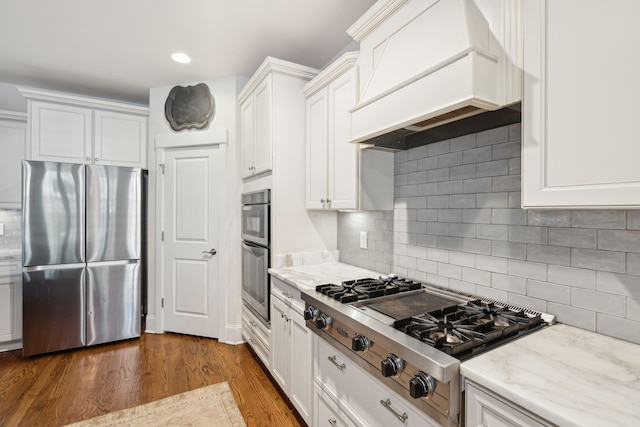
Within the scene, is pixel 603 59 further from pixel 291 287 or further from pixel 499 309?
pixel 291 287

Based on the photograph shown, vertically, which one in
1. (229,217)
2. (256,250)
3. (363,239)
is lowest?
(256,250)

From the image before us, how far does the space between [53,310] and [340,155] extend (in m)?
3.13

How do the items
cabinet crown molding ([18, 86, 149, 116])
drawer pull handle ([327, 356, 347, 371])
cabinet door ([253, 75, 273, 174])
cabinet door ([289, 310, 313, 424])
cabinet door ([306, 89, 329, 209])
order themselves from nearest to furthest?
drawer pull handle ([327, 356, 347, 371]), cabinet door ([289, 310, 313, 424]), cabinet door ([306, 89, 329, 209]), cabinet door ([253, 75, 273, 174]), cabinet crown molding ([18, 86, 149, 116])

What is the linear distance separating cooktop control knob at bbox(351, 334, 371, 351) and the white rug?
1.22m

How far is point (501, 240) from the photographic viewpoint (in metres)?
1.49

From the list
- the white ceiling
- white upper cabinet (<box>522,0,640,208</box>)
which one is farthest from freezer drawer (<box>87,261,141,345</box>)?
white upper cabinet (<box>522,0,640,208</box>)

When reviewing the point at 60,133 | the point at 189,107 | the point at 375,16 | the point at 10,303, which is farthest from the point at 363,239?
the point at 10,303

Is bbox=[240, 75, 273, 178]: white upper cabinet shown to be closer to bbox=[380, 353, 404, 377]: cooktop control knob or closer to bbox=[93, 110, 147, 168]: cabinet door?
bbox=[93, 110, 147, 168]: cabinet door

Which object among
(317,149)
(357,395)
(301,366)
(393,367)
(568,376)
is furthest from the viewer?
(317,149)

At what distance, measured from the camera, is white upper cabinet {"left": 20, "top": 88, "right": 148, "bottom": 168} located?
10.6 ft

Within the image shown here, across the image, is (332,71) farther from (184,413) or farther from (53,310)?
(53,310)

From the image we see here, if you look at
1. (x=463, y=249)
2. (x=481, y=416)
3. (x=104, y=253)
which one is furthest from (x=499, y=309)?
(x=104, y=253)

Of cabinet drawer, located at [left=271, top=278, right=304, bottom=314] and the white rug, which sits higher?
cabinet drawer, located at [left=271, top=278, right=304, bottom=314]

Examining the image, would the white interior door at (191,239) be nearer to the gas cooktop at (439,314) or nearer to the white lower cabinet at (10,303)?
the white lower cabinet at (10,303)
